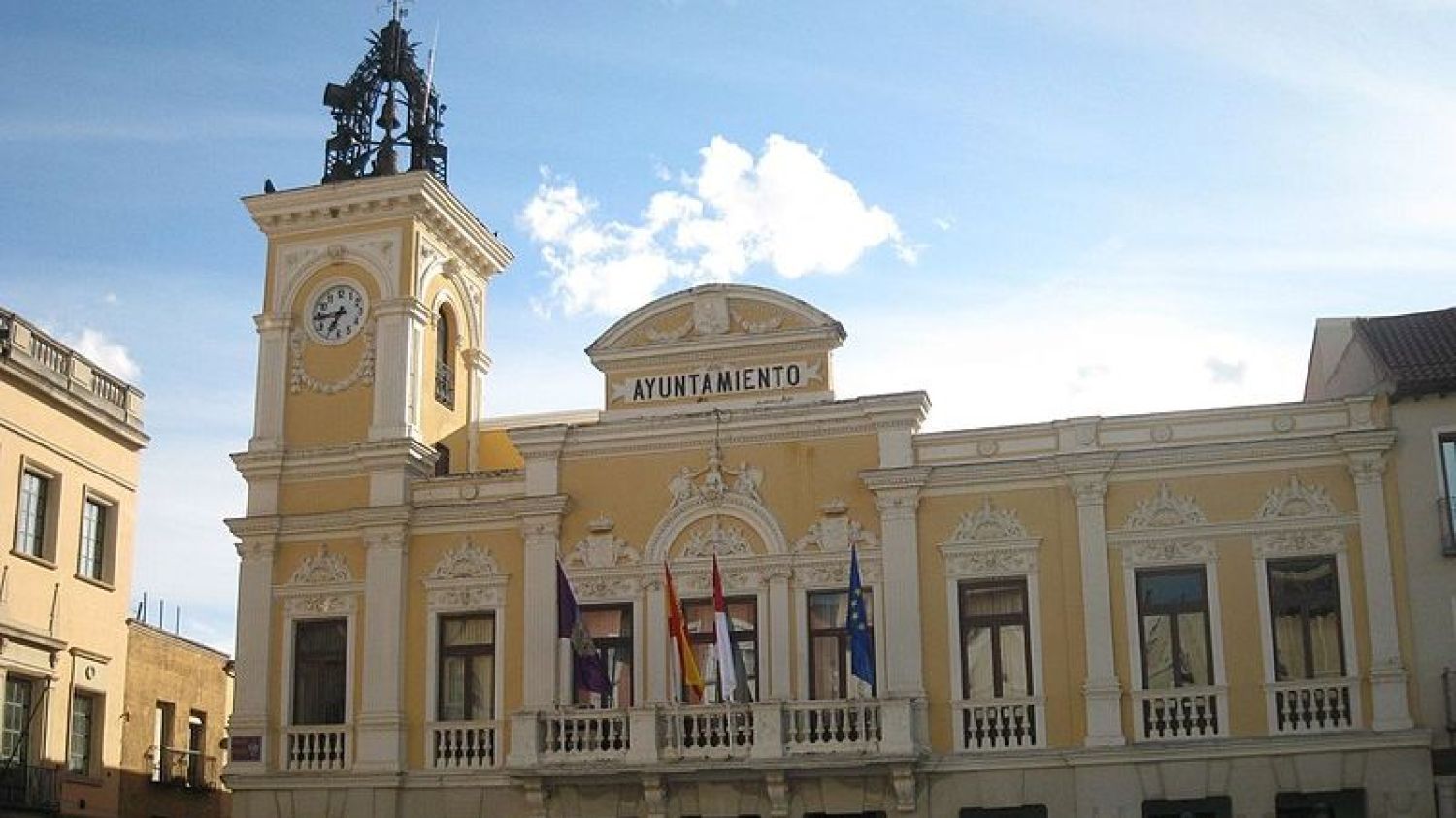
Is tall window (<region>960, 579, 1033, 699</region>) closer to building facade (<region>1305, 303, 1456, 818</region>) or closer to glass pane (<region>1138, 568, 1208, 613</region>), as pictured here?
glass pane (<region>1138, 568, 1208, 613</region>)

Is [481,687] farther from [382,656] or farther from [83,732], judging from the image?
[83,732]

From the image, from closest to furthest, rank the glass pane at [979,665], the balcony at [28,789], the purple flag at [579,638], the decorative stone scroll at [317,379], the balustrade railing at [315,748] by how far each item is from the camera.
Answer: the glass pane at [979,665] → the purple flag at [579,638] → the balcony at [28,789] → the balustrade railing at [315,748] → the decorative stone scroll at [317,379]

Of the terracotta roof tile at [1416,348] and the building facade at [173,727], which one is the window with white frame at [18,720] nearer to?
the building facade at [173,727]

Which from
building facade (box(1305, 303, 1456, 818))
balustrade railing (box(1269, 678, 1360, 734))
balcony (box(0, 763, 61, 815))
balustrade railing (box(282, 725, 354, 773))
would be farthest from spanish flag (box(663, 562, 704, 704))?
balcony (box(0, 763, 61, 815))

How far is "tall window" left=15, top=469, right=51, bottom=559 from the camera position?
3159cm

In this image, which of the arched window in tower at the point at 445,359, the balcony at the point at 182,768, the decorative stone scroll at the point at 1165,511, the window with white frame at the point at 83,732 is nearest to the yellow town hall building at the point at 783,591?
the decorative stone scroll at the point at 1165,511

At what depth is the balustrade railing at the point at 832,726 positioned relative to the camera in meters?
28.1

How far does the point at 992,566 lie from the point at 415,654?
986cm

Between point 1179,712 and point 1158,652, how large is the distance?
1.04 meters

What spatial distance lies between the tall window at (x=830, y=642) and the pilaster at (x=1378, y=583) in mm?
7623

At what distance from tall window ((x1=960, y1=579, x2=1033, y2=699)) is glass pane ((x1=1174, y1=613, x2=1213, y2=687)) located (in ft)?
7.65

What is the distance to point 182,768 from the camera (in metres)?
37.6

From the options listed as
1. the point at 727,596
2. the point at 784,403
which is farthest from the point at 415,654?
the point at 784,403

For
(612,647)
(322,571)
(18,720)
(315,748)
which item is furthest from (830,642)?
(18,720)
